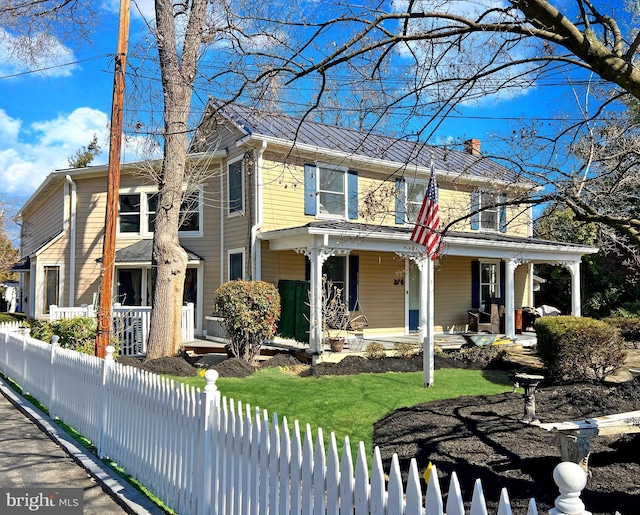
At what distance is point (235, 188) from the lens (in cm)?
1645

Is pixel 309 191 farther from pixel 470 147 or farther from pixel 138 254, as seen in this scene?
pixel 470 147

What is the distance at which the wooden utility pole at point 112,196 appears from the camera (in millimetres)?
10195

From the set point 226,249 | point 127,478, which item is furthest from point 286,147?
point 127,478

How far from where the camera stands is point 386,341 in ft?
52.1

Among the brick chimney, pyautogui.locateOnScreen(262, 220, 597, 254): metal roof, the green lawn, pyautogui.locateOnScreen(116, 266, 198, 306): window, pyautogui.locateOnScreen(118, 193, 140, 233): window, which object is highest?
pyautogui.locateOnScreen(118, 193, 140, 233): window

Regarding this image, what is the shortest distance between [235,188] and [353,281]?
4.49 m

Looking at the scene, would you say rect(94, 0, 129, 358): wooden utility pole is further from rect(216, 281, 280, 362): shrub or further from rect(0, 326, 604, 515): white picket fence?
rect(216, 281, 280, 362): shrub

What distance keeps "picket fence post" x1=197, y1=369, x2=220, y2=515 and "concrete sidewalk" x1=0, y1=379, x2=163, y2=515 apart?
78 centimetres

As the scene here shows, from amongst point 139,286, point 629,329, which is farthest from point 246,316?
point 629,329

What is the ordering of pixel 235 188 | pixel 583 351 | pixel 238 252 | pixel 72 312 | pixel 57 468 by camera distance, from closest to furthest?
pixel 57 468
pixel 583 351
pixel 72 312
pixel 238 252
pixel 235 188

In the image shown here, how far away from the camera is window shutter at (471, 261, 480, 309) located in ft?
65.6

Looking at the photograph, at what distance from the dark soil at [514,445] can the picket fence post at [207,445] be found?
2.09m

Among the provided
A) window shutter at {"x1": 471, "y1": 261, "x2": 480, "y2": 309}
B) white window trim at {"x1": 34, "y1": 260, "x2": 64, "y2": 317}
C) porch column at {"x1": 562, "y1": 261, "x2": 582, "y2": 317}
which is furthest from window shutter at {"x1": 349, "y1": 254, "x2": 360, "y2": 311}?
white window trim at {"x1": 34, "y1": 260, "x2": 64, "y2": 317}

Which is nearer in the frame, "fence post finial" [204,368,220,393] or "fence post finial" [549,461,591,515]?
"fence post finial" [549,461,591,515]
